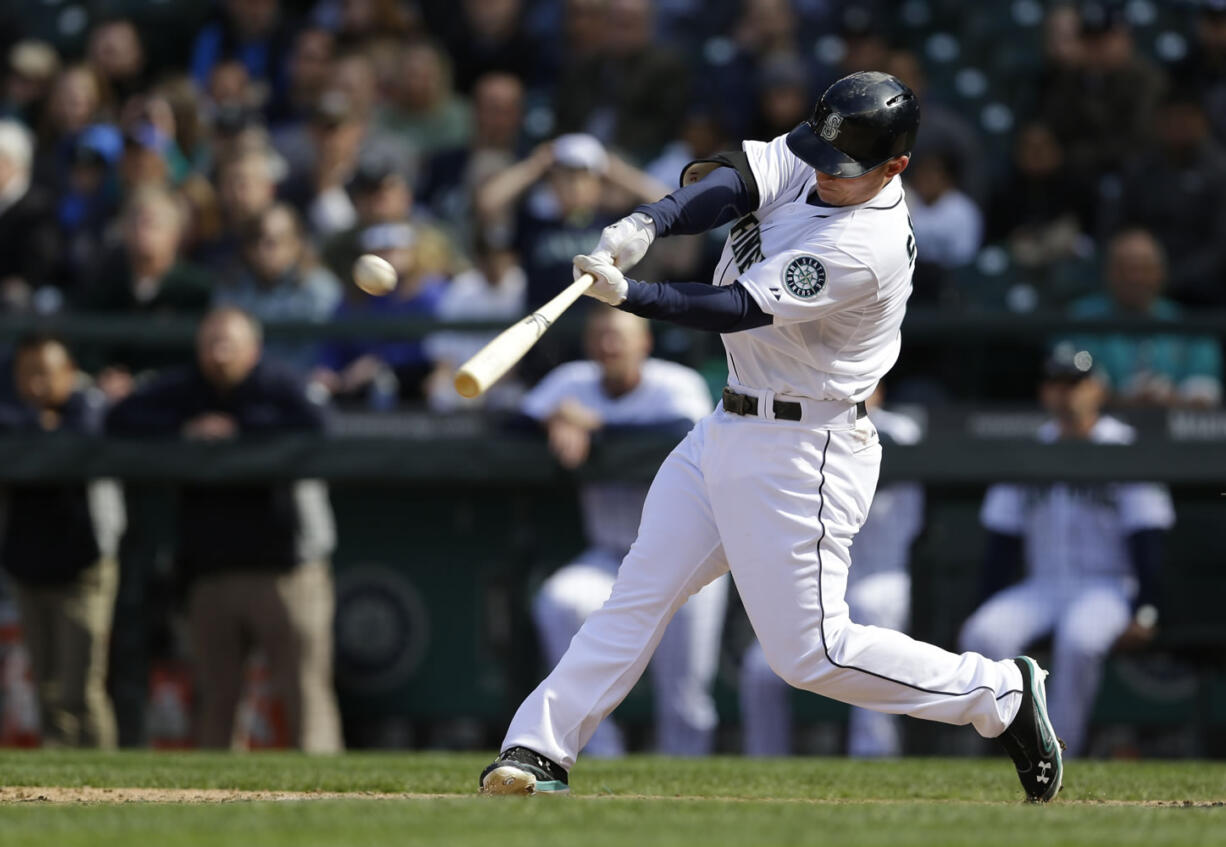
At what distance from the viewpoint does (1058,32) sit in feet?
29.9

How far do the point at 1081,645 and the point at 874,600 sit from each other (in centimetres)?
77

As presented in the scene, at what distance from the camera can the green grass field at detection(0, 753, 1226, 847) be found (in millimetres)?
3574

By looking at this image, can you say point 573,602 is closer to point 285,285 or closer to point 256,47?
point 285,285

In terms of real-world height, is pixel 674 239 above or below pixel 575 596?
above

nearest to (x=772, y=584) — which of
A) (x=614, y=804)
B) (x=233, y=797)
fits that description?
(x=614, y=804)

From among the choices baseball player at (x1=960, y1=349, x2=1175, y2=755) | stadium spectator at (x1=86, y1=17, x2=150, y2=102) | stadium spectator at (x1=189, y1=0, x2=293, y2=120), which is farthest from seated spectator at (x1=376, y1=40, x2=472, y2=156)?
baseball player at (x1=960, y1=349, x2=1175, y2=755)

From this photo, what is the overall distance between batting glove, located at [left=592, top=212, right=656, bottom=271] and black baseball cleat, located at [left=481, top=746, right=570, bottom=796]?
1257mm

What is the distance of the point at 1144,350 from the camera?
24.1 ft

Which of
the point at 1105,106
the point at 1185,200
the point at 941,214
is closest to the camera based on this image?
the point at 1185,200

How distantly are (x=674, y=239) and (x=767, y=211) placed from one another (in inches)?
125

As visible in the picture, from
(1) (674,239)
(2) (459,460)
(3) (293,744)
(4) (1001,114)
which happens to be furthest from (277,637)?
(4) (1001,114)

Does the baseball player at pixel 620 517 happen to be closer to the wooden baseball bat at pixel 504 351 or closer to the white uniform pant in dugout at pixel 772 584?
the white uniform pant in dugout at pixel 772 584

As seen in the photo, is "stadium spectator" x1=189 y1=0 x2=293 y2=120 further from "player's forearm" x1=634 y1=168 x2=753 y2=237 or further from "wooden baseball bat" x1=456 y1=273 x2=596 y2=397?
"wooden baseball bat" x1=456 y1=273 x2=596 y2=397

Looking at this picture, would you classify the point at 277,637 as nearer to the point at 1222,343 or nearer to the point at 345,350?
the point at 345,350
